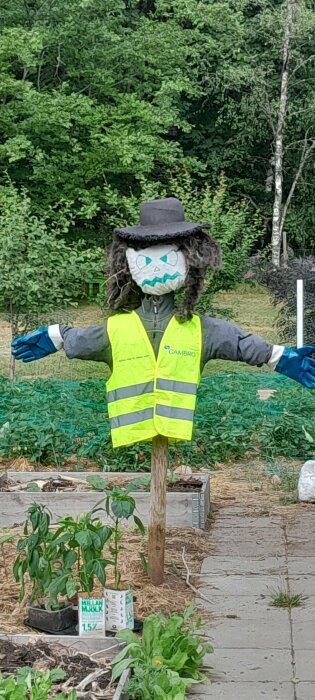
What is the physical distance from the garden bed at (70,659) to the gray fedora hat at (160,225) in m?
1.91

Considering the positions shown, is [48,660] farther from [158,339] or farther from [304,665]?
[158,339]

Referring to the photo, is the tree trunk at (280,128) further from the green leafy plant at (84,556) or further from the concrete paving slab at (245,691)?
the concrete paving slab at (245,691)

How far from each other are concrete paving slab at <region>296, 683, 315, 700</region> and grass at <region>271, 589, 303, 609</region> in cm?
109

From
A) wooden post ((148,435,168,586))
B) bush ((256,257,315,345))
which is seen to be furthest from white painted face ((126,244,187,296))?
bush ((256,257,315,345))

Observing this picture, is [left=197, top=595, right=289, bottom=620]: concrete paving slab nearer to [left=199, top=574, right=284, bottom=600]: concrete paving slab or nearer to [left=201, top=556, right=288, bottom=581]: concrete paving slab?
[left=199, top=574, right=284, bottom=600]: concrete paving slab

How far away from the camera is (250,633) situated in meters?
5.14

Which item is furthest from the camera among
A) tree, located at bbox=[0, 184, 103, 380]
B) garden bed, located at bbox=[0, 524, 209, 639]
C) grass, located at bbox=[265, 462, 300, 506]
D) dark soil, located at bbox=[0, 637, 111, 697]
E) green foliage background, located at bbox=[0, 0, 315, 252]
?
green foliage background, located at bbox=[0, 0, 315, 252]

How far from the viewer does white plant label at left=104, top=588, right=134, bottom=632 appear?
4895mm

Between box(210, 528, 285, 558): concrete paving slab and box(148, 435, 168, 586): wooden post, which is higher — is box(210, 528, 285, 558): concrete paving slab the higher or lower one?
the lower one

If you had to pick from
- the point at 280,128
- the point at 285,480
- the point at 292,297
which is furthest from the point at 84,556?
the point at 280,128

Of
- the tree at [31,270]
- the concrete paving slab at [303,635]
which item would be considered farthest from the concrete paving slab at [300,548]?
the tree at [31,270]

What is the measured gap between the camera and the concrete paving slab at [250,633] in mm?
4980

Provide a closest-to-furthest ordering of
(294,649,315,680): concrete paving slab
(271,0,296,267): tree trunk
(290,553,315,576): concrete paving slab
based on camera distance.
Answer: (294,649,315,680): concrete paving slab < (290,553,315,576): concrete paving slab < (271,0,296,267): tree trunk

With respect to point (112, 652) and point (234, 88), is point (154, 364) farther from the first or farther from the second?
point (234, 88)
